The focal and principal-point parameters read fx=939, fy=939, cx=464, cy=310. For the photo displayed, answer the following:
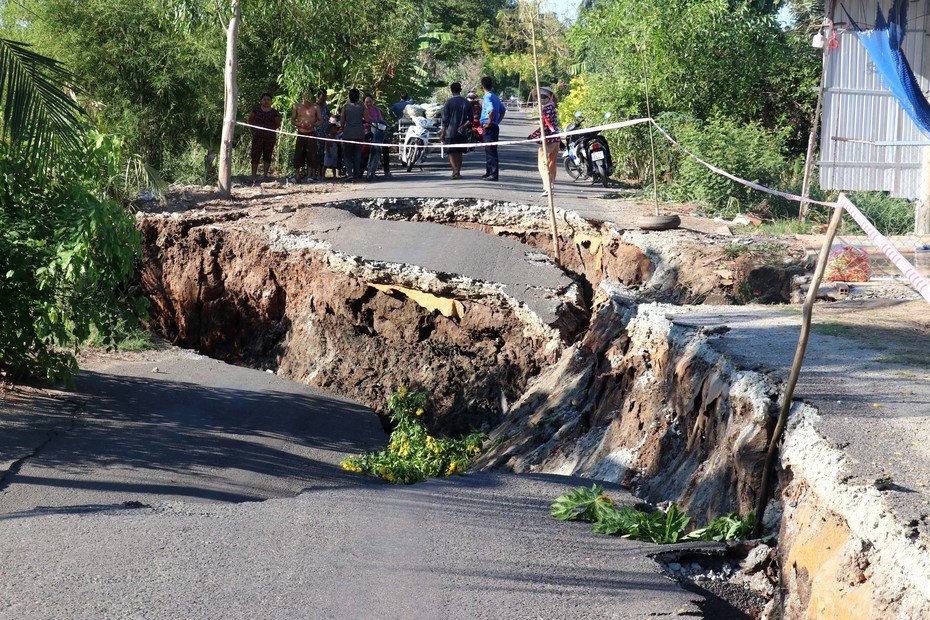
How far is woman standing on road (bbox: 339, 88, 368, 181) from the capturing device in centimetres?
1694

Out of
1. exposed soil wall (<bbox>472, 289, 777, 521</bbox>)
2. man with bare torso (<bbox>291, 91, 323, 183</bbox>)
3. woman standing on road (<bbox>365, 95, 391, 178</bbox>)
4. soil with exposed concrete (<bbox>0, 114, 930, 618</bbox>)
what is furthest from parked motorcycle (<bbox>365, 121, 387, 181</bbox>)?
soil with exposed concrete (<bbox>0, 114, 930, 618</bbox>)

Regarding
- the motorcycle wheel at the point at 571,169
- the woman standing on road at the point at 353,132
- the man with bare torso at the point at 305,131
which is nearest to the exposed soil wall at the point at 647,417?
the woman standing on road at the point at 353,132

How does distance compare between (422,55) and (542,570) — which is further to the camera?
(422,55)

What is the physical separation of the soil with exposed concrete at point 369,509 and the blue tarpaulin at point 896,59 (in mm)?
4829

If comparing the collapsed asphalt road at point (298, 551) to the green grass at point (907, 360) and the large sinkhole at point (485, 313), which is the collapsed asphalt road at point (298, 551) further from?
the green grass at point (907, 360)

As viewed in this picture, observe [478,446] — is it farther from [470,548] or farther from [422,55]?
[422,55]

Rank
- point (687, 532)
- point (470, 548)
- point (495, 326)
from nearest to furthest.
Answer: point (470, 548) → point (687, 532) → point (495, 326)

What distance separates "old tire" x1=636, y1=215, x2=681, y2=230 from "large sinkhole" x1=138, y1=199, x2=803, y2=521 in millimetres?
233

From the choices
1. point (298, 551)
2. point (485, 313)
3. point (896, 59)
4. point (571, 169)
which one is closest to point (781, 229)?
point (896, 59)

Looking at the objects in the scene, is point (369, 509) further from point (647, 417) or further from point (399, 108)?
point (399, 108)

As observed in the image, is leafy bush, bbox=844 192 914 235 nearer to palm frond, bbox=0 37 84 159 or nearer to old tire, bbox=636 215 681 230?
old tire, bbox=636 215 681 230

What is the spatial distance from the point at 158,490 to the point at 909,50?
1088 centimetres

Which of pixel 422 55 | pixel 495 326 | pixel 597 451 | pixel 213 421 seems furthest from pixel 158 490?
pixel 422 55

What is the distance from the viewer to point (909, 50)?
40.8 feet
